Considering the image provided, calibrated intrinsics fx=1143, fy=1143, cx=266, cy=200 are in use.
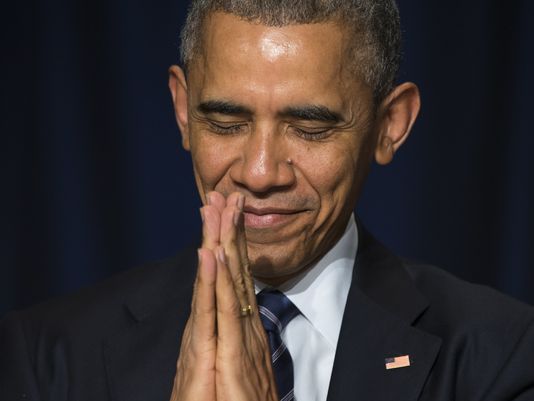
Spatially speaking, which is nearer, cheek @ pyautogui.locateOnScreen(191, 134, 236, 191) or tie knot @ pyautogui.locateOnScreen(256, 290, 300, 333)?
cheek @ pyautogui.locateOnScreen(191, 134, 236, 191)

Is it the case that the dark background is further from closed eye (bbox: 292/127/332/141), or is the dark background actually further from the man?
closed eye (bbox: 292/127/332/141)

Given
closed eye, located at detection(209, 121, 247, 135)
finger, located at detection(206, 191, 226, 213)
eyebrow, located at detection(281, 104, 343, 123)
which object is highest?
eyebrow, located at detection(281, 104, 343, 123)

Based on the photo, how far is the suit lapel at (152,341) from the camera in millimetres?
2246

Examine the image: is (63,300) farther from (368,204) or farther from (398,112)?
(368,204)

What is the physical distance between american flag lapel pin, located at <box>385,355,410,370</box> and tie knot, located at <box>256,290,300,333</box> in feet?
0.68

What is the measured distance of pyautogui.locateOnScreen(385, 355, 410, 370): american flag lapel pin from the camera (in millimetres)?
2242

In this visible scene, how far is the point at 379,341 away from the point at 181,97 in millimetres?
647

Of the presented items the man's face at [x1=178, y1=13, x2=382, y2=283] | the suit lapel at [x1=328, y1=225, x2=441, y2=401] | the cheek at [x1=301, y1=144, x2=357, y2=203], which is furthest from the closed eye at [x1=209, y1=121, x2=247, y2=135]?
the suit lapel at [x1=328, y1=225, x2=441, y2=401]

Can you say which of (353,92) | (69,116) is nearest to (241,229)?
(353,92)

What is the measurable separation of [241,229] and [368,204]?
57.8 inches

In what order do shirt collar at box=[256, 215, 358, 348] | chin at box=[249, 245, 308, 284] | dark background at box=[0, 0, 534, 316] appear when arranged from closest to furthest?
1. chin at box=[249, 245, 308, 284]
2. shirt collar at box=[256, 215, 358, 348]
3. dark background at box=[0, 0, 534, 316]

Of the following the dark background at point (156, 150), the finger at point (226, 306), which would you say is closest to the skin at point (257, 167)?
the finger at point (226, 306)

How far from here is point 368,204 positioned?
3.39 metres

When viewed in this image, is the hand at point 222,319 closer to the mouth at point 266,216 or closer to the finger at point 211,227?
the finger at point 211,227
